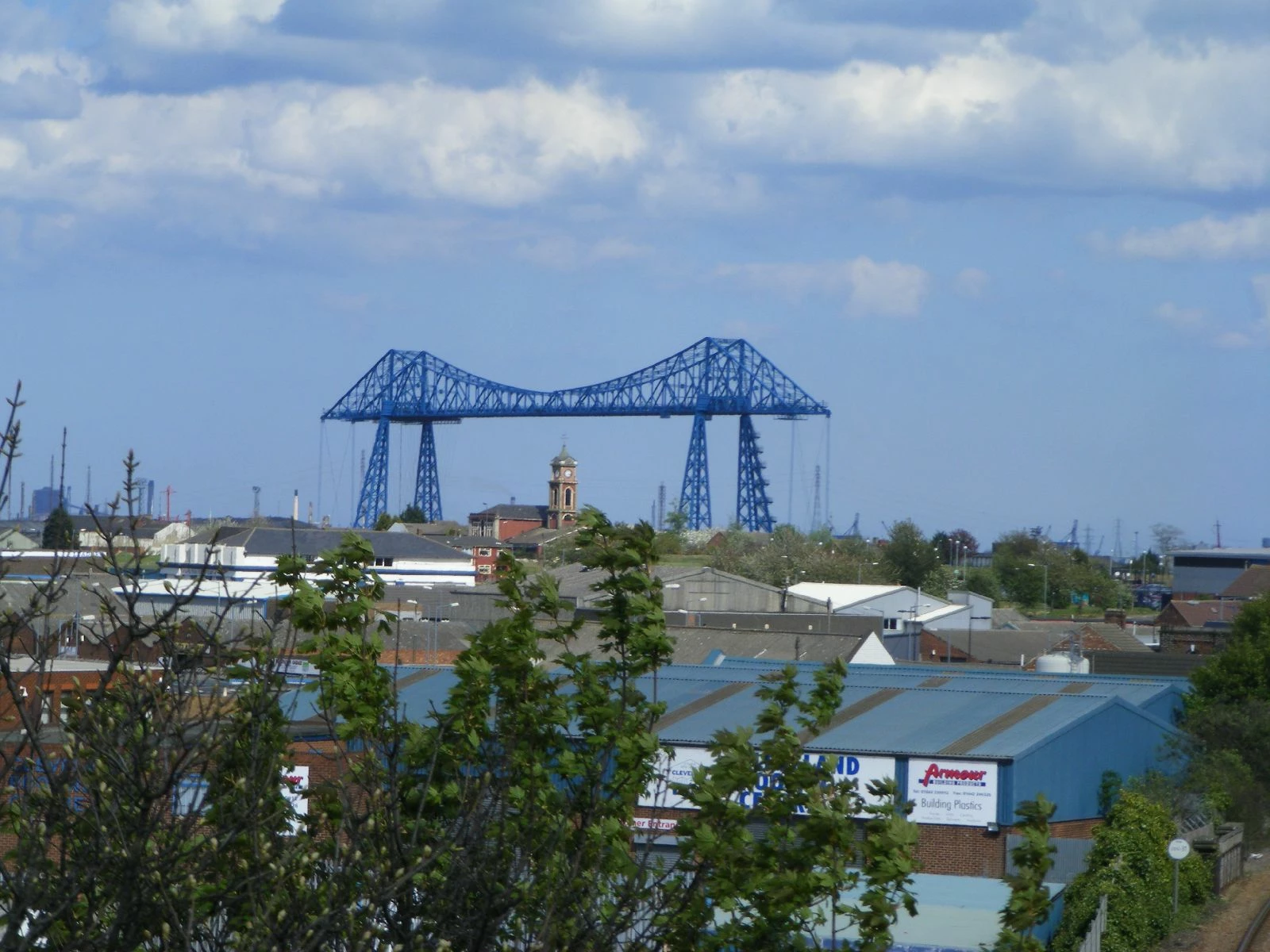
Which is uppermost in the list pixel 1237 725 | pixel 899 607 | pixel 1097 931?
pixel 899 607

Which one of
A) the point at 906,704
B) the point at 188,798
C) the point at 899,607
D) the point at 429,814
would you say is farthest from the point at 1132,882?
the point at 899,607

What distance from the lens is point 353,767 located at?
5449 millimetres

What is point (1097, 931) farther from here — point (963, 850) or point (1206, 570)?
point (1206, 570)

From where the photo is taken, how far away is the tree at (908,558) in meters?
72.9

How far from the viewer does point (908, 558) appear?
74438 mm

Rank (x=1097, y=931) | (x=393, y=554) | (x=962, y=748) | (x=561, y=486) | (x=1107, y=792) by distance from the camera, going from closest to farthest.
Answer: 1. (x=1097, y=931)
2. (x=962, y=748)
3. (x=1107, y=792)
4. (x=393, y=554)
5. (x=561, y=486)

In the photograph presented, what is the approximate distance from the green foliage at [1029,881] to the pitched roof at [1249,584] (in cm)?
4961

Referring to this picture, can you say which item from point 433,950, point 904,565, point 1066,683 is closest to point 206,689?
point 433,950

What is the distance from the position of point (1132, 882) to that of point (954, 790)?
3113 millimetres

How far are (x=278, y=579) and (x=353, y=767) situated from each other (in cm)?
183

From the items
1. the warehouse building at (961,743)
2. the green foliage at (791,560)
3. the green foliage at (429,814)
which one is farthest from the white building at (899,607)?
the green foliage at (429,814)

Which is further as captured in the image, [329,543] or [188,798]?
[329,543]

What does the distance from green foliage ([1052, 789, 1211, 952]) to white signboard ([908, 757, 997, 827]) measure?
1.40 meters

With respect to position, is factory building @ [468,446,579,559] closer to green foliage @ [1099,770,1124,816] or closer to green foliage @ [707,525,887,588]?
green foliage @ [707,525,887,588]
